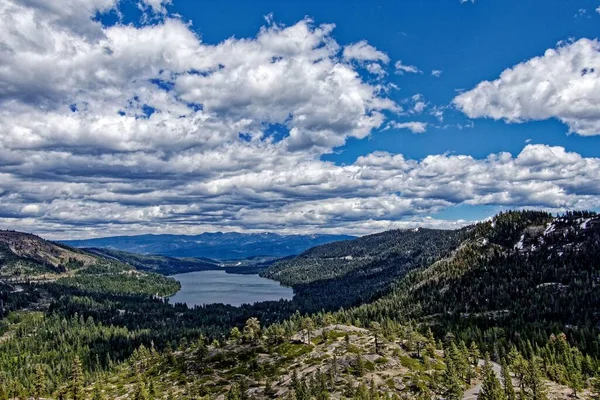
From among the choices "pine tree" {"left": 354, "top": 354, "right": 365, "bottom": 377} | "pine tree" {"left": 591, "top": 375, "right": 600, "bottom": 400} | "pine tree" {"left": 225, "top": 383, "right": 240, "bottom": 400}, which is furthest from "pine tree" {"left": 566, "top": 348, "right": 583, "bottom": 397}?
"pine tree" {"left": 225, "top": 383, "right": 240, "bottom": 400}

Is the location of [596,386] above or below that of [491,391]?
below

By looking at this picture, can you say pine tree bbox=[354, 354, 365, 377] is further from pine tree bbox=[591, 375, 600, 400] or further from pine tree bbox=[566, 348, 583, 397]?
pine tree bbox=[591, 375, 600, 400]

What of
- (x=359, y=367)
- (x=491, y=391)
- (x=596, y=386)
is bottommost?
(x=359, y=367)

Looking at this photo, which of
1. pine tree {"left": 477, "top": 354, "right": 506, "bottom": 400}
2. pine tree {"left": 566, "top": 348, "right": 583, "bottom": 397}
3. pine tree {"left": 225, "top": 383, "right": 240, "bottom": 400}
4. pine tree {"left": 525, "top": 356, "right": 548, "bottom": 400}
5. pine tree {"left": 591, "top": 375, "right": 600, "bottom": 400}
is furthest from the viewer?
pine tree {"left": 566, "top": 348, "right": 583, "bottom": 397}

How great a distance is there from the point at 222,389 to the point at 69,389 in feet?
186

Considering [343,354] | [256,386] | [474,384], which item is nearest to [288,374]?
[256,386]

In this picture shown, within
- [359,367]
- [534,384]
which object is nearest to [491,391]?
[534,384]

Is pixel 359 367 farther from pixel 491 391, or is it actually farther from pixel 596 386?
pixel 596 386

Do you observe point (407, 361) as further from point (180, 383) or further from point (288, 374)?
point (180, 383)

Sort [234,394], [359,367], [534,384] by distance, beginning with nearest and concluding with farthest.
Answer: [534,384] → [234,394] → [359,367]

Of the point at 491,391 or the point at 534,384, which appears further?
the point at 534,384

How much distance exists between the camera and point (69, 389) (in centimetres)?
13362

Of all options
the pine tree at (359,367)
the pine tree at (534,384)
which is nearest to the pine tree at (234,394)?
the pine tree at (359,367)

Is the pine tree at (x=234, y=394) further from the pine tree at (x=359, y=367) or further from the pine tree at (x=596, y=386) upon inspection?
the pine tree at (x=596, y=386)
